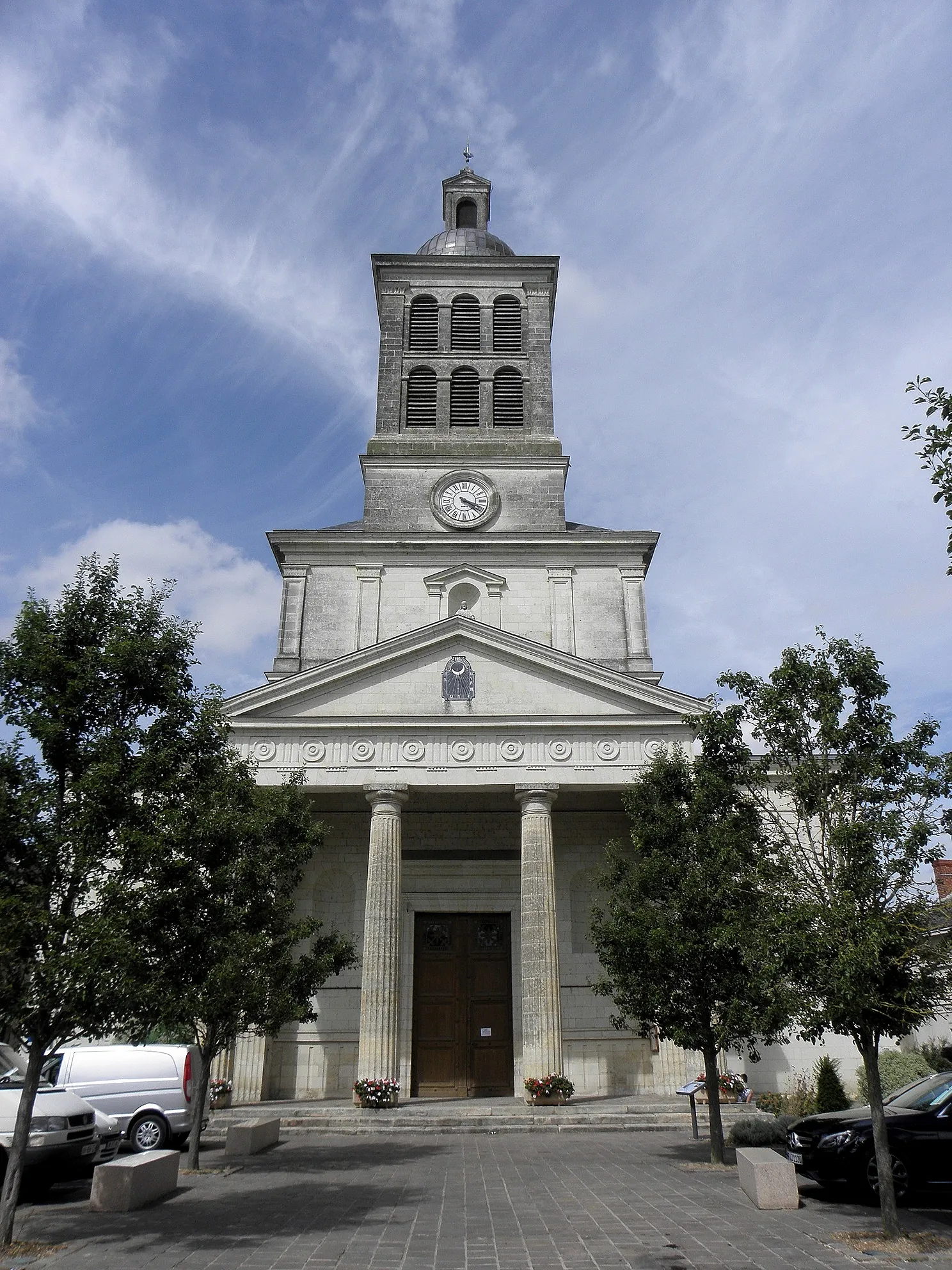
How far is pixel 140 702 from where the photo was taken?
37.2ft

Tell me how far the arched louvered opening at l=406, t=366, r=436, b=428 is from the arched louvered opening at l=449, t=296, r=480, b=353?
148 cm

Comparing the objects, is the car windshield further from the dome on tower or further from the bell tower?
the dome on tower

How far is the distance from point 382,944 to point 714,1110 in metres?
8.40

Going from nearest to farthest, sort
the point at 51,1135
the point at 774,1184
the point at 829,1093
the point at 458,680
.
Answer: the point at 774,1184
the point at 51,1135
the point at 829,1093
the point at 458,680

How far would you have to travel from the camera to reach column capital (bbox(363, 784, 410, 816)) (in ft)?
71.5

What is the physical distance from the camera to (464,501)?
31047 millimetres

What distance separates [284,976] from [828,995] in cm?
882

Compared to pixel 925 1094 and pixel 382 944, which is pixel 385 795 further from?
pixel 925 1094

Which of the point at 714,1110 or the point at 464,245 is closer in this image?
the point at 714,1110

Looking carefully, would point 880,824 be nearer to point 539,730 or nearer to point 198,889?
point 198,889

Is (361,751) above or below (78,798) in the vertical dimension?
above

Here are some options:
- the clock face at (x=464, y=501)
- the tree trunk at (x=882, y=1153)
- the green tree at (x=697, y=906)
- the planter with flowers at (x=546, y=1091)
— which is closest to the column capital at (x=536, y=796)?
the green tree at (x=697, y=906)

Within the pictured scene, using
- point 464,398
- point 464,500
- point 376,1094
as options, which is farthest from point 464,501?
point 376,1094

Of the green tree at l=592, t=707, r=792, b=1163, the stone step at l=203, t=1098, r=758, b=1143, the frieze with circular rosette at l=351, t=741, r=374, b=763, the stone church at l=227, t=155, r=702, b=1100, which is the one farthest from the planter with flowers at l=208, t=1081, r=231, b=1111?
the green tree at l=592, t=707, r=792, b=1163
